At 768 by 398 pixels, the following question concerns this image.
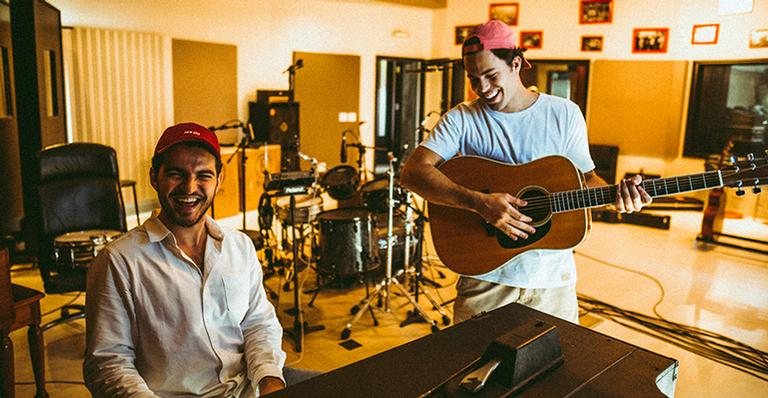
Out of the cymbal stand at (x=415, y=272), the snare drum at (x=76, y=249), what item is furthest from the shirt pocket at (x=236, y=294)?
the cymbal stand at (x=415, y=272)

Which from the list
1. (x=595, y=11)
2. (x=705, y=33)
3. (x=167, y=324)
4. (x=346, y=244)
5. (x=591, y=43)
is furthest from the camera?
(x=591, y=43)

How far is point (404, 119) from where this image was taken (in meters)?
10.8

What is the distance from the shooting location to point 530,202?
7.16 feet

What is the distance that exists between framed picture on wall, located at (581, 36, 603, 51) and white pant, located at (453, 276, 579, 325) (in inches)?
301

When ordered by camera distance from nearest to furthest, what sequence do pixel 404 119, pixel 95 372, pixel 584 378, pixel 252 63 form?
pixel 584 378 → pixel 95 372 → pixel 252 63 → pixel 404 119

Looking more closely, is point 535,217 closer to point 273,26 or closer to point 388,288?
point 388,288

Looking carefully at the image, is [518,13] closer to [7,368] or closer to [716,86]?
[716,86]

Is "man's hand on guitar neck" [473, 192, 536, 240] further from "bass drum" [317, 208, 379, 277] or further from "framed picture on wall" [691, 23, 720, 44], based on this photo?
"framed picture on wall" [691, 23, 720, 44]

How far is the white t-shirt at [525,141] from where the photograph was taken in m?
2.10

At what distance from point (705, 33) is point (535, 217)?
296 inches

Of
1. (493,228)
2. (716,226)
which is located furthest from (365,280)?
(716,226)

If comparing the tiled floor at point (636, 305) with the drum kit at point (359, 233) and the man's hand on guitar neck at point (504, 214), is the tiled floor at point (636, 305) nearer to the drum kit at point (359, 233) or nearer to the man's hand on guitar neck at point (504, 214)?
the drum kit at point (359, 233)

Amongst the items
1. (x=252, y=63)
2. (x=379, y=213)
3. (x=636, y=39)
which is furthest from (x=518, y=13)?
(x=379, y=213)

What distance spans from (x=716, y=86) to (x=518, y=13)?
10.6 feet
